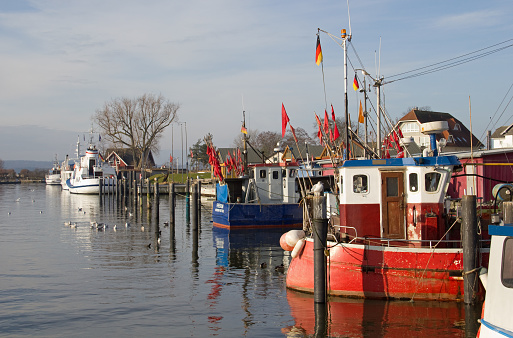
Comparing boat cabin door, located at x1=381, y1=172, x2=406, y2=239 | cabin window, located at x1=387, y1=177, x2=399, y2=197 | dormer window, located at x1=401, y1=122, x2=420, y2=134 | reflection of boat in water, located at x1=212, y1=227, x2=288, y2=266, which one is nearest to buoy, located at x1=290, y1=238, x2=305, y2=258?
boat cabin door, located at x1=381, y1=172, x2=406, y2=239

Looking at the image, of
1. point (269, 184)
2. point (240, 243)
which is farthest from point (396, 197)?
point (269, 184)

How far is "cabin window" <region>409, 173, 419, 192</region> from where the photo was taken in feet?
51.2

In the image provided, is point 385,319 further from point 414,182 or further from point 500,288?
point 500,288

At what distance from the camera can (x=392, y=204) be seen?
1587 cm

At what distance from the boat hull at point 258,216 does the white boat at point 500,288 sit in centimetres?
2551

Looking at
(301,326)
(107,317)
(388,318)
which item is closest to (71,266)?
(107,317)

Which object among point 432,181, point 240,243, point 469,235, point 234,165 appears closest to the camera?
point 469,235

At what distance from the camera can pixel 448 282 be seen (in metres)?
14.7

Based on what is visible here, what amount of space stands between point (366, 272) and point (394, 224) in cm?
173

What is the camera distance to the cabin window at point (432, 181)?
50.9ft

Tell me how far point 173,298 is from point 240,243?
1237 cm

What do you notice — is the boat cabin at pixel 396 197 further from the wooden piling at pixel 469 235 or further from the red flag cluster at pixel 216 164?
the red flag cluster at pixel 216 164

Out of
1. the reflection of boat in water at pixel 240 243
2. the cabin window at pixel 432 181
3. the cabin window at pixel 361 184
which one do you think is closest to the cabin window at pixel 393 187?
the cabin window at pixel 361 184

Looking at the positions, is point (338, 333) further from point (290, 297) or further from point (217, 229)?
point (217, 229)
